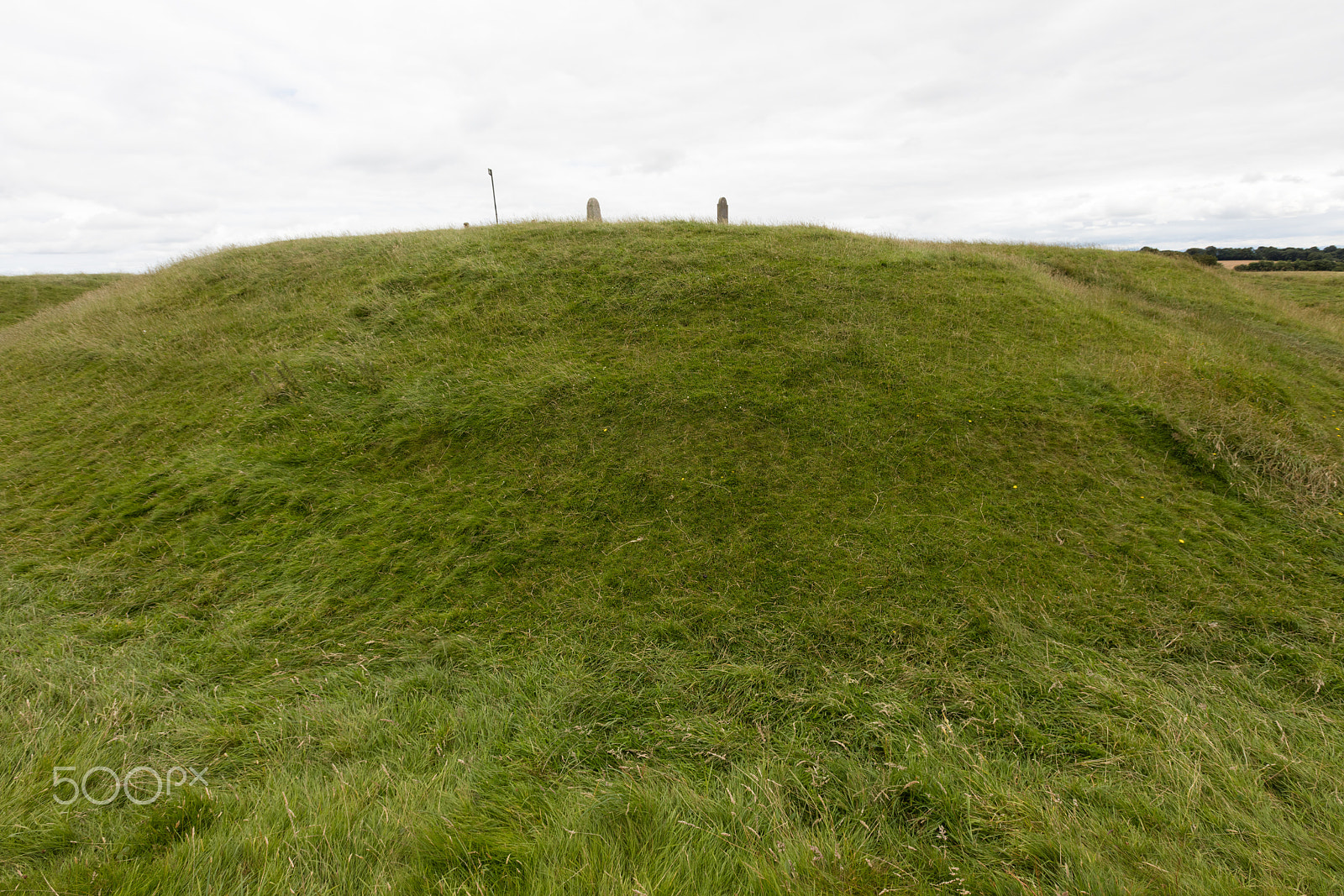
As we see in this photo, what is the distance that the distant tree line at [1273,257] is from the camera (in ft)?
70.1

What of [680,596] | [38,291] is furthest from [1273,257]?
[38,291]

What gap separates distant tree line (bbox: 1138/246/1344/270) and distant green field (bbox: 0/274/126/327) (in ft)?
146

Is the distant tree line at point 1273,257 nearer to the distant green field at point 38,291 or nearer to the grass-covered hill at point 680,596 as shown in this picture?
the grass-covered hill at point 680,596

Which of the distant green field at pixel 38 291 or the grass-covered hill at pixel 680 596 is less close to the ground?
the distant green field at pixel 38 291

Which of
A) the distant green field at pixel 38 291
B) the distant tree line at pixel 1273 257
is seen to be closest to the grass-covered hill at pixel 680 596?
the distant tree line at pixel 1273 257

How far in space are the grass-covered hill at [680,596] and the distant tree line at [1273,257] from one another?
11.2 metres

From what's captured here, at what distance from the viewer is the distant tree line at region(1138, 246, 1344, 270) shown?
2136 centimetres

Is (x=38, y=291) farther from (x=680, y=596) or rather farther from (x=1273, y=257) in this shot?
(x=1273, y=257)

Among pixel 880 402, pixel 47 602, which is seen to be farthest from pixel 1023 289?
pixel 47 602

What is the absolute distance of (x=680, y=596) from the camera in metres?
6.20

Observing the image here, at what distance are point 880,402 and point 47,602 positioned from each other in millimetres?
11544

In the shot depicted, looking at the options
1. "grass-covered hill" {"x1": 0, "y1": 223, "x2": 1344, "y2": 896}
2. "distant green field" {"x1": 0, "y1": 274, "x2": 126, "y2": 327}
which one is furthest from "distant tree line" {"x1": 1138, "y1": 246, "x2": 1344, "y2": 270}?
"distant green field" {"x1": 0, "y1": 274, "x2": 126, "y2": 327}

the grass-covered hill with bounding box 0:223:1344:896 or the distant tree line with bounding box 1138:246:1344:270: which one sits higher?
the distant tree line with bounding box 1138:246:1344:270

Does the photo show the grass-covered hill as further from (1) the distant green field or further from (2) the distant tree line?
(1) the distant green field
